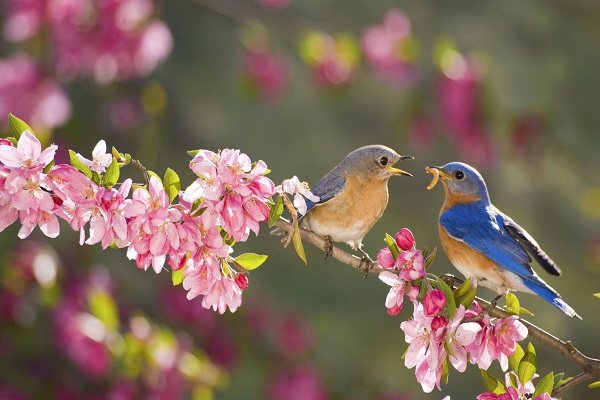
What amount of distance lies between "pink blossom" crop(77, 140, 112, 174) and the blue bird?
0.67 m

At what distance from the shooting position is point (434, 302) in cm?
156

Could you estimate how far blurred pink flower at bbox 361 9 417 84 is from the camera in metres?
4.43

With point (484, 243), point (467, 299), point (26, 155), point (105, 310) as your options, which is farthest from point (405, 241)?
point (105, 310)

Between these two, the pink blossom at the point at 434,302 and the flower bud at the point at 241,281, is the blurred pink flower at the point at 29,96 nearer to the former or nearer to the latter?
the flower bud at the point at 241,281

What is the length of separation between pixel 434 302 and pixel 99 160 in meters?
0.64

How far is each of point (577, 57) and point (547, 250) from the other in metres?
1.34

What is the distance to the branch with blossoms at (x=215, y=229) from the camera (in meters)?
1.51

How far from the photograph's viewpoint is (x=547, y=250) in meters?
5.88

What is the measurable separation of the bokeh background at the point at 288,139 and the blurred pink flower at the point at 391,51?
0.04ft

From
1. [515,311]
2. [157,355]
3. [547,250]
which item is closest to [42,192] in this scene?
[515,311]

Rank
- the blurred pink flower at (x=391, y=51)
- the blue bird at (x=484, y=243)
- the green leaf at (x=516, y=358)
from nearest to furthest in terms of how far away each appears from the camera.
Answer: the green leaf at (x=516, y=358)
the blue bird at (x=484, y=243)
the blurred pink flower at (x=391, y=51)

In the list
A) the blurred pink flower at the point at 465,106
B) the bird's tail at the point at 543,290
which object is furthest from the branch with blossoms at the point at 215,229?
the blurred pink flower at the point at 465,106

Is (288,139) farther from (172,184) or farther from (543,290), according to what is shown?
(172,184)

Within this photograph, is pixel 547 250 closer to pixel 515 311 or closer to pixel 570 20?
pixel 570 20
